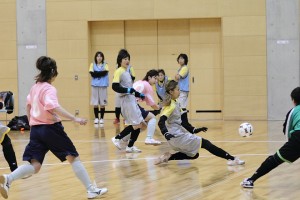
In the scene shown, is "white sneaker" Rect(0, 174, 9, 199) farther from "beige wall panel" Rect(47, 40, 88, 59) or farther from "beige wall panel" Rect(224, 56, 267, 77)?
"beige wall panel" Rect(47, 40, 88, 59)

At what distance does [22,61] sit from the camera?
1819 cm

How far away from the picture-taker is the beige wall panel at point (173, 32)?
58.2 ft

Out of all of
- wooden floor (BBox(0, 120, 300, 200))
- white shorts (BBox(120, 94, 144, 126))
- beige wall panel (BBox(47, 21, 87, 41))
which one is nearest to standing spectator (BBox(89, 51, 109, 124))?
beige wall panel (BBox(47, 21, 87, 41))

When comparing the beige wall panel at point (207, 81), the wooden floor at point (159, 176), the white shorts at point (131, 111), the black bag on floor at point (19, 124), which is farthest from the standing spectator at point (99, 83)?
the white shorts at point (131, 111)

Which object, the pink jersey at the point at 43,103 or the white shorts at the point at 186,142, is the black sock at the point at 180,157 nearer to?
the white shorts at the point at 186,142

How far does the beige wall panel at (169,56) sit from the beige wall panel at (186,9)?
923mm

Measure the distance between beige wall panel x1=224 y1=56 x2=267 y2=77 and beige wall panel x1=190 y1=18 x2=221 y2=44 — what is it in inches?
30.5

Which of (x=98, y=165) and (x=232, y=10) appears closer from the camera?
(x=98, y=165)

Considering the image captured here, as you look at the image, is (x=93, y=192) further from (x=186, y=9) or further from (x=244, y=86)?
(x=186, y=9)

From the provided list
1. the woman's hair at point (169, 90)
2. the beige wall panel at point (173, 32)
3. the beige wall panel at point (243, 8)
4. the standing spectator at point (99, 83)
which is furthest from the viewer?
the beige wall panel at point (173, 32)

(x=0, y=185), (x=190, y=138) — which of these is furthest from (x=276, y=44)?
(x=0, y=185)

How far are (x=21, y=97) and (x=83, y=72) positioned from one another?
6.78 feet

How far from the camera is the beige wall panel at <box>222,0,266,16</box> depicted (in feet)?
55.7

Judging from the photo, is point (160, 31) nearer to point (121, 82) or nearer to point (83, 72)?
point (83, 72)
